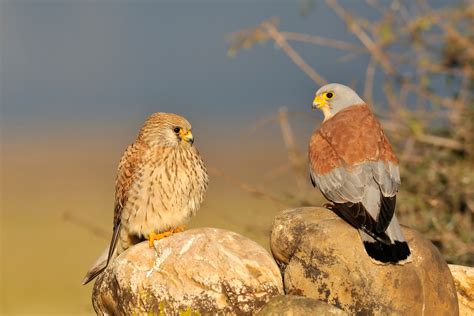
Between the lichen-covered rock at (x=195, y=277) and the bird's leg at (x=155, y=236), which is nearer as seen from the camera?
the lichen-covered rock at (x=195, y=277)

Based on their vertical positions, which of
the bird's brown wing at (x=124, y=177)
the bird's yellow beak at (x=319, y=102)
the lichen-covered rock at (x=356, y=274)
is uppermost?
the bird's yellow beak at (x=319, y=102)

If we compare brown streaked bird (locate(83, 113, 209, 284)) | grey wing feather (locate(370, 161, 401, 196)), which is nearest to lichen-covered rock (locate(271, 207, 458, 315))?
grey wing feather (locate(370, 161, 401, 196))

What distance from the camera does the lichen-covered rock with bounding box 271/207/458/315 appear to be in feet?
17.7

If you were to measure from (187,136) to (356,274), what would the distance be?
1627 millimetres

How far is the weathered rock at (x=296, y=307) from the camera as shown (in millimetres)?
5172

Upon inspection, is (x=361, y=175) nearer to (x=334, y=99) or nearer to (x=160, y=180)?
A: (x=334, y=99)

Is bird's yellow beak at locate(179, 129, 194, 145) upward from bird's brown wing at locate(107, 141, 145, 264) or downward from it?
upward

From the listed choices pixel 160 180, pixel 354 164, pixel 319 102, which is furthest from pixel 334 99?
pixel 160 180

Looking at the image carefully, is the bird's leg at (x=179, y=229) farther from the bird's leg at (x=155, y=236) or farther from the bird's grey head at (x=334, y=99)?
the bird's grey head at (x=334, y=99)

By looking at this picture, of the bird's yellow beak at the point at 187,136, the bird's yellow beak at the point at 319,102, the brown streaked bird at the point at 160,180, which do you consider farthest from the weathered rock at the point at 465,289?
the bird's yellow beak at the point at 187,136

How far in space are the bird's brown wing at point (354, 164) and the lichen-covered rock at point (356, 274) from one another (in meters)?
0.16

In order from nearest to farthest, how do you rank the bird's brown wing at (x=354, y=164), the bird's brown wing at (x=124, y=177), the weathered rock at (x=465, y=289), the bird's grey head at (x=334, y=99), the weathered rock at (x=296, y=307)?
the weathered rock at (x=296, y=307)
the bird's brown wing at (x=354, y=164)
the weathered rock at (x=465, y=289)
the bird's grey head at (x=334, y=99)
the bird's brown wing at (x=124, y=177)

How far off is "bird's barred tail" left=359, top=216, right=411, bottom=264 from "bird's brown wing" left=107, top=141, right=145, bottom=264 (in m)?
1.85

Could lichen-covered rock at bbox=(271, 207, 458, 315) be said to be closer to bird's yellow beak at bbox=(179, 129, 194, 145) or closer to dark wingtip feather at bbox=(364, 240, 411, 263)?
dark wingtip feather at bbox=(364, 240, 411, 263)
